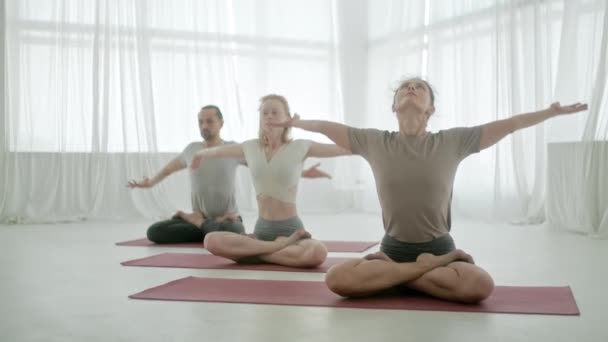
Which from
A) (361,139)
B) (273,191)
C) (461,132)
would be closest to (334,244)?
(273,191)

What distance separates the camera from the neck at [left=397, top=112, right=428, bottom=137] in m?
2.51

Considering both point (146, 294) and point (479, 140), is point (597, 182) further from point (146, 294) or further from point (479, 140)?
point (146, 294)

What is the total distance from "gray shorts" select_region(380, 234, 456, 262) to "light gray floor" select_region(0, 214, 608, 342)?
0.36 m

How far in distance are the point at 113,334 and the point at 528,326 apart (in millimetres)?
1227

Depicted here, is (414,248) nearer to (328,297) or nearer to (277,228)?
(328,297)

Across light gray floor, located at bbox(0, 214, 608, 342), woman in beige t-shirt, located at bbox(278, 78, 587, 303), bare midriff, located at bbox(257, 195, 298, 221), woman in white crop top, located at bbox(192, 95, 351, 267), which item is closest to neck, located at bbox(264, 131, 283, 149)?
woman in white crop top, located at bbox(192, 95, 351, 267)

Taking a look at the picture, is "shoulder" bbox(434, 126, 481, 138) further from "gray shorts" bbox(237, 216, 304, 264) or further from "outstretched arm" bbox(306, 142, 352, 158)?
"gray shorts" bbox(237, 216, 304, 264)

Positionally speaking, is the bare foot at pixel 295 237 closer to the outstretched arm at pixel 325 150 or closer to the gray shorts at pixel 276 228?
the gray shorts at pixel 276 228

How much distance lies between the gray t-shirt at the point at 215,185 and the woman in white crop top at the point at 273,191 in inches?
29.7

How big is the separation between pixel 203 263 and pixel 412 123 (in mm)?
1437

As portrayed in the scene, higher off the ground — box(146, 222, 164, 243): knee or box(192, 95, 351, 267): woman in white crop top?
box(192, 95, 351, 267): woman in white crop top

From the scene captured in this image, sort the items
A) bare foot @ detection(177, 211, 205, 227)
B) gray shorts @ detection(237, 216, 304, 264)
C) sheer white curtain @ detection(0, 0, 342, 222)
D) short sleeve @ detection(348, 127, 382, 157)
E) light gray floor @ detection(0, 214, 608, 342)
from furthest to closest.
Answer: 1. sheer white curtain @ detection(0, 0, 342, 222)
2. bare foot @ detection(177, 211, 205, 227)
3. gray shorts @ detection(237, 216, 304, 264)
4. short sleeve @ detection(348, 127, 382, 157)
5. light gray floor @ detection(0, 214, 608, 342)

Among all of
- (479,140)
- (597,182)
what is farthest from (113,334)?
(597,182)

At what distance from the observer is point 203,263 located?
3.35 m
